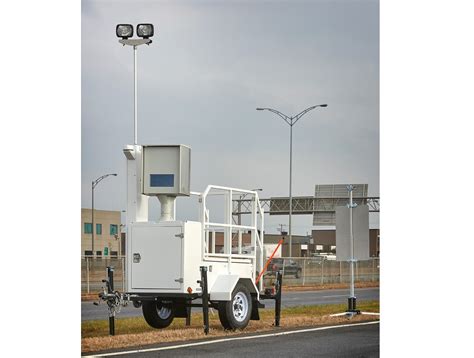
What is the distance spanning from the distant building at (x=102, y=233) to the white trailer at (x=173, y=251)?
110 mm

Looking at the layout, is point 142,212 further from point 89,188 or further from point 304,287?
point 304,287

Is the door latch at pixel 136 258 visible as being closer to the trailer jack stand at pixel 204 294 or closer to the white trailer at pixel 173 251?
the white trailer at pixel 173 251

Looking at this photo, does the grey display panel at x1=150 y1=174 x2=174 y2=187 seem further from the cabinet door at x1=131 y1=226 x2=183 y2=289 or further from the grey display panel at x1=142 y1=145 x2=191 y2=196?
the cabinet door at x1=131 y1=226 x2=183 y2=289

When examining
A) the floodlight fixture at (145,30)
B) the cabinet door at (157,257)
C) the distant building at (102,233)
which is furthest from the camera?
the cabinet door at (157,257)

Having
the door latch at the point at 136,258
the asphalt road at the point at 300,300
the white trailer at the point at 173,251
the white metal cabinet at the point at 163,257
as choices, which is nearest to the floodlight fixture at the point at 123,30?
the white trailer at the point at 173,251

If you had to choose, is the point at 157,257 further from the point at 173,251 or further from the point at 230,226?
the point at 230,226

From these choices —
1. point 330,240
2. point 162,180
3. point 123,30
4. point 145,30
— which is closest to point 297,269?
point 330,240

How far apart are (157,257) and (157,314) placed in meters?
0.63

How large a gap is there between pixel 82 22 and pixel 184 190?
1.72m

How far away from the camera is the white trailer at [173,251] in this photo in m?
10.9

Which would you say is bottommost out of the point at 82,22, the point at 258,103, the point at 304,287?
the point at 304,287
